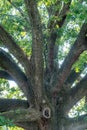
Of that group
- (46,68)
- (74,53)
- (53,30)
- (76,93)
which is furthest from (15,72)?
(76,93)

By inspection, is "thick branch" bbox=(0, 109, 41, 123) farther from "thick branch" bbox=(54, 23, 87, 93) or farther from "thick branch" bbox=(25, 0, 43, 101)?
"thick branch" bbox=(54, 23, 87, 93)

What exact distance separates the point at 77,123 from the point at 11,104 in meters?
1.61

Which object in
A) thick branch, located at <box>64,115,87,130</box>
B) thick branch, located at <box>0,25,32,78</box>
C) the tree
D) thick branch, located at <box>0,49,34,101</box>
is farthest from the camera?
thick branch, located at <box>64,115,87,130</box>

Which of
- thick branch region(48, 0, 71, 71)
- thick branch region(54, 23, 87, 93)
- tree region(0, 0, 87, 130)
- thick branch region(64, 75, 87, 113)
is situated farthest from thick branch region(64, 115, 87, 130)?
thick branch region(48, 0, 71, 71)

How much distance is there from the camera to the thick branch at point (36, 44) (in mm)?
5559

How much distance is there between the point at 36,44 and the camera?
6125mm

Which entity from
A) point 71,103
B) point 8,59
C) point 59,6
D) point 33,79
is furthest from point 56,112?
point 59,6

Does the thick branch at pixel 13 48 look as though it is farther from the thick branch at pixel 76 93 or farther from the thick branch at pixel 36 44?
the thick branch at pixel 76 93

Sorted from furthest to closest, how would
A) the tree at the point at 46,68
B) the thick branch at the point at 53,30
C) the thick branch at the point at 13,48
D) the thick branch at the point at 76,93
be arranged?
the thick branch at the point at 76,93 < the thick branch at the point at 53,30 < the tree at the point at 46,68 < the thick branch at the point at 13,48

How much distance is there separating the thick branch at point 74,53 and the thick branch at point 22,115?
0.84 m

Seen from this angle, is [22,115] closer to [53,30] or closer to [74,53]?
[74,53]

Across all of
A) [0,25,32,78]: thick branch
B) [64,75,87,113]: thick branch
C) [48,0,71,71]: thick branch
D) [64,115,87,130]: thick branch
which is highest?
[48,0,71,71]: thick branch

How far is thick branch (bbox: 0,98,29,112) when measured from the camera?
7.41 m

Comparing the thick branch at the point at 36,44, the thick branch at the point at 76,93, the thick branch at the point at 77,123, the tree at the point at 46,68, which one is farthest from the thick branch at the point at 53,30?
the thick branch at the point at 77,123
